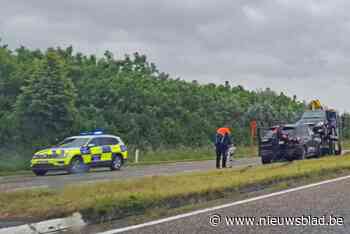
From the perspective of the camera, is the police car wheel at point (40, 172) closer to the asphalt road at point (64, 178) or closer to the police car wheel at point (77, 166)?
the asphalt road at point (64, 178)

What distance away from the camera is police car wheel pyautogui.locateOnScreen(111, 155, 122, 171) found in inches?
987

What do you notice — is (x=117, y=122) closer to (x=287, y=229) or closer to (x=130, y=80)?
(x=130, y=80)

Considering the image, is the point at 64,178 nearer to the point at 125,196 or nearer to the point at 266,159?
the point at 266,159

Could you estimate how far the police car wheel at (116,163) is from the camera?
25062mm

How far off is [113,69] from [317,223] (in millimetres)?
47264

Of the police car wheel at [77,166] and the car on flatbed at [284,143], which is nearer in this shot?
the police car wheel at [77,166]

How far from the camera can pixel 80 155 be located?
76.5ft

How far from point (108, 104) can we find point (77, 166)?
2326 centimetres

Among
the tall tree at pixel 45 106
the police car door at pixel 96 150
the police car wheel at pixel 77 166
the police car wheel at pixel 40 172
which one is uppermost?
the tall tree at pixel 45 106

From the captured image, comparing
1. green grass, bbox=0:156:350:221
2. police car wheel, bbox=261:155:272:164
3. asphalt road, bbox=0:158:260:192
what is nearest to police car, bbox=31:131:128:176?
asphalt road, bbox=0:158:260:192

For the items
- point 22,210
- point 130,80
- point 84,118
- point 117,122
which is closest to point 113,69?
point 130,80

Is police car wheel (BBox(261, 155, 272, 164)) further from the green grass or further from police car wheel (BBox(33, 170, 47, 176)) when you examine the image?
the green grass

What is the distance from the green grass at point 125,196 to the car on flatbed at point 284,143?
35.7 ft

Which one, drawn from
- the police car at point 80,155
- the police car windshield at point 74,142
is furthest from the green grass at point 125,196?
the police car windshield at point 74,142
